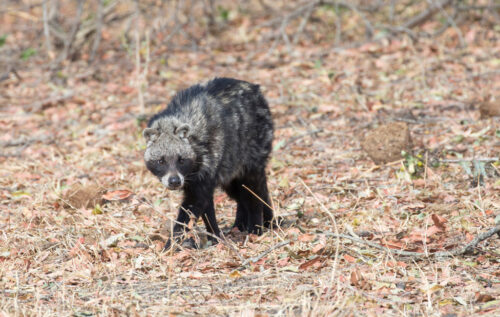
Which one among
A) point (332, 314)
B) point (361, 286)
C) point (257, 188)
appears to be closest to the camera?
point (332, 314)

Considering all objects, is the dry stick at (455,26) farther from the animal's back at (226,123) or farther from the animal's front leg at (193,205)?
the animal's front leg at (193,205)

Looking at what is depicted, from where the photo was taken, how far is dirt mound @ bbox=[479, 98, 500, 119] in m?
9.62

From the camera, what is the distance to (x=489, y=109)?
965 cm

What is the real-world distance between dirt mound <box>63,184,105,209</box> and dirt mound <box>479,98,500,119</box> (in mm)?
5747

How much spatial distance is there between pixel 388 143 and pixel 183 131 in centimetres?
313

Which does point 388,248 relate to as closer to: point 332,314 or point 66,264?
point 332,314

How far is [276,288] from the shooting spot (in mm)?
5227

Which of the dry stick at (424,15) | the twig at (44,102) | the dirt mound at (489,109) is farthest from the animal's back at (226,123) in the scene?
the dry stick at (424,15)

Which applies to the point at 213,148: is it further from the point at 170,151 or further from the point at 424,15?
the point at 424,15

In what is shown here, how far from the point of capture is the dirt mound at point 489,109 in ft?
31.6

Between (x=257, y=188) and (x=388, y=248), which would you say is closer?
(x=388, y=248)

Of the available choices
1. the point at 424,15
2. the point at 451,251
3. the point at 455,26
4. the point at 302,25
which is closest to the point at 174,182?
the point at 451,251

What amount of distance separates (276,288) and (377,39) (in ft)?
32.4

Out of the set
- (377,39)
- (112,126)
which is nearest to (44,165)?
(112,126)
